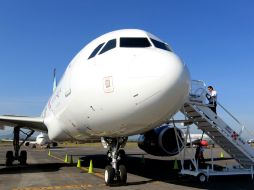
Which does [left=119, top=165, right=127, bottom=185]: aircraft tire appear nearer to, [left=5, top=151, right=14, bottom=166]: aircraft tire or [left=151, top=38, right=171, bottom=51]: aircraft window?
[left=151, top=38, right=171, bottom=51]: aircraft window

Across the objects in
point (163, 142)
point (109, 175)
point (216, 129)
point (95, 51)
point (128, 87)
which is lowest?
point (109, 175)

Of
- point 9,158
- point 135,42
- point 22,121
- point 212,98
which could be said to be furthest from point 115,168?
point 9,158

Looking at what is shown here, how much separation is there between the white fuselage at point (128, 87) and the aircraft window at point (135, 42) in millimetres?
127

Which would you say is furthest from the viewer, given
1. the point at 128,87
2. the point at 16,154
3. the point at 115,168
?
the point at 16,154

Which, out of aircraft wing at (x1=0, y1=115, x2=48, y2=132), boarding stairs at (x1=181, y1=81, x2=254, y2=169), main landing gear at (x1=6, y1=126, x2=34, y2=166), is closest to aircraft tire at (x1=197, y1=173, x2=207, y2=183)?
boarding stairs at (x1=181, y1=81, x2=254, y2=169)

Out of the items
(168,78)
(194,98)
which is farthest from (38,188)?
(194,98)

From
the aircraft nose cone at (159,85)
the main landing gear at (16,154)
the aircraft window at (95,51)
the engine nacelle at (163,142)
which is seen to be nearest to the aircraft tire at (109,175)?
the aircraft nose cone at (159,85)

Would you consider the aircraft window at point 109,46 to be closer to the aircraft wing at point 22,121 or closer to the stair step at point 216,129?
the stair step at point 216,129

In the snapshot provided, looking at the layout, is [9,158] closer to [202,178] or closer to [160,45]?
[202,178]

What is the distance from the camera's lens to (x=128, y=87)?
8.14m

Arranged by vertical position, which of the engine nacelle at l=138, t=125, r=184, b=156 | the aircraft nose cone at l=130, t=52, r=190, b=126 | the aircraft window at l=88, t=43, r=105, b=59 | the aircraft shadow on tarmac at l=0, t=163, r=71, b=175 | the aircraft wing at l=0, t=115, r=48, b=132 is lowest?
the aircraft shadow on tarmac at l=0, t=163, r=71, b=175

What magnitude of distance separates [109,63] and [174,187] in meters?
4.74

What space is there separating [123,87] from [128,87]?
0.50ft

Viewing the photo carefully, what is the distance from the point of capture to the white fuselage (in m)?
7.95
